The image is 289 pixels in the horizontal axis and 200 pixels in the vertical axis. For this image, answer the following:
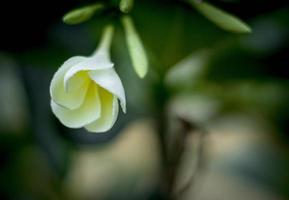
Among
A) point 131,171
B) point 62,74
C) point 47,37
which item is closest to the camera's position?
point 62,74

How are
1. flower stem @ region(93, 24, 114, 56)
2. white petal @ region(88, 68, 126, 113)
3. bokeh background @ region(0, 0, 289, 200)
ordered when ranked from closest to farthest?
white petal @ region(88, 68, 126, 113) < flower stem @ region(93, 24, 114, 56) < bokeh background @ region(0, 0, 289, 200)

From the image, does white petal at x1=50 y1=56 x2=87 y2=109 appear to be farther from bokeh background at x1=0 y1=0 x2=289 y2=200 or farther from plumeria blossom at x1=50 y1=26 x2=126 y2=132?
bokeh background at x1=0 y1=0 x2=289 y2=200

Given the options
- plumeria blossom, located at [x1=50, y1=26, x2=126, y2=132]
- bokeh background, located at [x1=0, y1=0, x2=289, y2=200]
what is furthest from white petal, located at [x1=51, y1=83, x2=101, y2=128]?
bokeh background, located at [x1=0, y1=0, x2=289, y2=200]

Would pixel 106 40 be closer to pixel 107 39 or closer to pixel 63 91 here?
pixel 107 39

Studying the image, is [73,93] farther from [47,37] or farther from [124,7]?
[47,37]

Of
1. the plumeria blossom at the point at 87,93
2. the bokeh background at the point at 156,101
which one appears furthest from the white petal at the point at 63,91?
the bokeh background at the point at 156,101

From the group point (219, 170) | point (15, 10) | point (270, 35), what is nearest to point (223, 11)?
point (270, 35)
